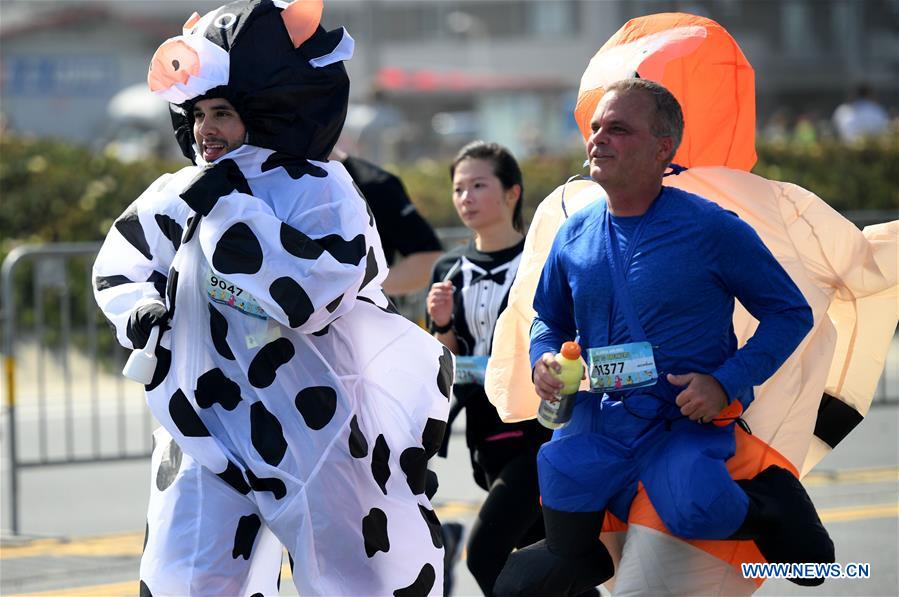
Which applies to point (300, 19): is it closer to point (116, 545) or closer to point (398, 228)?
point (398, 228)

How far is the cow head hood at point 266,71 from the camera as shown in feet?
13.6

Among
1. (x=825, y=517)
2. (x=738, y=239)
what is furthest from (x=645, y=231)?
(x=825, y=517)

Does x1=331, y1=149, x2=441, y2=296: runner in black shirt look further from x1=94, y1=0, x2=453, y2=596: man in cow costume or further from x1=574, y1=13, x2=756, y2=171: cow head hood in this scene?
x1=94, y1=0, x2=453, y2=596: man in cow costume

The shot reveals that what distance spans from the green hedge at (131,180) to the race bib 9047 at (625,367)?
9.28 meters

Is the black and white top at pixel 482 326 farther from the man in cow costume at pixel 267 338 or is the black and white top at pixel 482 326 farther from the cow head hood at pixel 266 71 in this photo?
the cow head hood at pixel 266 71

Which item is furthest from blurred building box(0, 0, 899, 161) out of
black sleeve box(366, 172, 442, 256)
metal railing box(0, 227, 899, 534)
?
black sleeve box(366, 172, 442, 256)

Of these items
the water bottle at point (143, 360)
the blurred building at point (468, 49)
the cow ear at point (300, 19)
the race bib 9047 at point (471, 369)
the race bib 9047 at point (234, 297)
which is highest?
the cow ear at point (300, 19)

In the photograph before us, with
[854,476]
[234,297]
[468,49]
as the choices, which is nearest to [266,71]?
[234,297]

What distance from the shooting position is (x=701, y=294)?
4.01 m

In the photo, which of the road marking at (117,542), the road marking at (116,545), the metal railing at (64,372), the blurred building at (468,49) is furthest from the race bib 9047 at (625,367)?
the blurred building at (468,49)

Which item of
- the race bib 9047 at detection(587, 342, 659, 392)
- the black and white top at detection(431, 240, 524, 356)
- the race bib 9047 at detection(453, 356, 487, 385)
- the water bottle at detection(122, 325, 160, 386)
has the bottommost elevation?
the race bib 9047 at detection(453, 356, 487, 385)

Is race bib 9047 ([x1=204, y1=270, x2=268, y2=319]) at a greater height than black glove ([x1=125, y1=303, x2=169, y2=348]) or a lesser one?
greater

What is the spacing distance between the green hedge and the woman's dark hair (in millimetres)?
7316

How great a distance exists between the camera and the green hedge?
1393 cm
